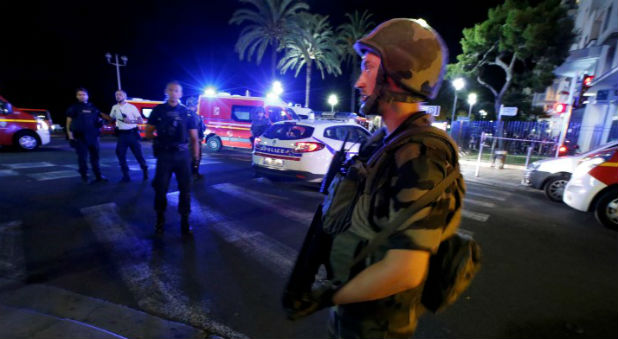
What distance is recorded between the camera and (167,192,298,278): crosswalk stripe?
11.3 ft

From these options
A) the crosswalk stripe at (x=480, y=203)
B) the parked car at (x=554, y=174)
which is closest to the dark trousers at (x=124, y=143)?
the crosswalk stripe at (x=480, y=203)

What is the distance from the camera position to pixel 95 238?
12.6 feet

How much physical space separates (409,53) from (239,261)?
3041mm

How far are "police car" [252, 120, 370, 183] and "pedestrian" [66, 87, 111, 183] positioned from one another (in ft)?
11.7

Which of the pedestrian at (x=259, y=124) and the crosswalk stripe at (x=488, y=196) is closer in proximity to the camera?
the crosswalk stripe at (x=488, y=196)

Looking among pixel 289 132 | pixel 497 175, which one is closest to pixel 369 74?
pixel 289 132

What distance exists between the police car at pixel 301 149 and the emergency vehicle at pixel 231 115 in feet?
20.8

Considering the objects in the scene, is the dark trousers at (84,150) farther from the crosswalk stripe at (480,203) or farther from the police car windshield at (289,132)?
the crosswalk stripe at (480,203)

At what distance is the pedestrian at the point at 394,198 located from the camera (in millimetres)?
898

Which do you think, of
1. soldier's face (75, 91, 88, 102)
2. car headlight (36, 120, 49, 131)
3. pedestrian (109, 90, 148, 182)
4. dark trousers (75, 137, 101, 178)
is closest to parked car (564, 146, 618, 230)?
pedestrian (109, 90, 148, 182)

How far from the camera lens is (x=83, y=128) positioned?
6.40 metres

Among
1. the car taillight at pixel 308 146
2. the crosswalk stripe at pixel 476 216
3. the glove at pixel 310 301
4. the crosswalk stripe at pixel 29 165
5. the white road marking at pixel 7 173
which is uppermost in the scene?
the car taillight at pixel 308 146

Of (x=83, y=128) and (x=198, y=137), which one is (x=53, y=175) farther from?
(x=198, y=137)

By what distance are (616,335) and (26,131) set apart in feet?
50.7
